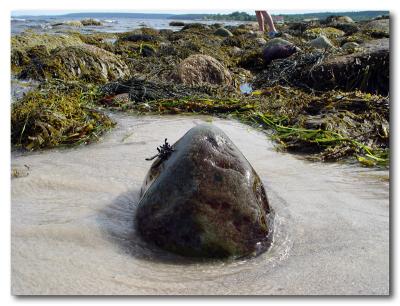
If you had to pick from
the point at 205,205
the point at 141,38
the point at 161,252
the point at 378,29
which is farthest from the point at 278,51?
the point at 161,252

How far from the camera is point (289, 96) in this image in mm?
5754

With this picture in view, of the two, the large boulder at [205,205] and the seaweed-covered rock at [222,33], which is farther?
the seaweed-covered rock at [222,33]

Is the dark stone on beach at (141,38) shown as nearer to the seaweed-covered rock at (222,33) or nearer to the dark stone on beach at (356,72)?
the seaweed-covered rock at (222,33)

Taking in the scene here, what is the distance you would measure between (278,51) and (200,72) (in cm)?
261

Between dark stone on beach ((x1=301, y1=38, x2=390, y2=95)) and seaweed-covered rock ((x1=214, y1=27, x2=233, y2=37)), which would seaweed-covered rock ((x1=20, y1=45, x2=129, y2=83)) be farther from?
seaweed-covered rock ((x1=214, y1=27, x2=233, y2=37))

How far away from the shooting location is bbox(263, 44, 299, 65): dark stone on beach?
820 centimetres

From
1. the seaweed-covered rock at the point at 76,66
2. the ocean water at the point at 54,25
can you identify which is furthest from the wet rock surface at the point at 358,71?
the seaweed-covered rock at the point at 76,66

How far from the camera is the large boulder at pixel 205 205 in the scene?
2.21m

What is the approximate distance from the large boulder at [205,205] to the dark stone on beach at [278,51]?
6.21 m

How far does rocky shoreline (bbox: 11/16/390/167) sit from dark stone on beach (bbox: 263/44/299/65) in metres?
0.02

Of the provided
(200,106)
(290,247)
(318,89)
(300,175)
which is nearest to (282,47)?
(318,89)

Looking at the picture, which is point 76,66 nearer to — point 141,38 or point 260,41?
point 141,38

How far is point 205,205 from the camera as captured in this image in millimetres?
2229

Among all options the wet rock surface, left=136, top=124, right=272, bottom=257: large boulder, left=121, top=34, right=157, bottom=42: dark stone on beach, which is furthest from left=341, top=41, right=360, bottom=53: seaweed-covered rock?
left=121, top=34, right=157, bottom=42: dark stone on beach
